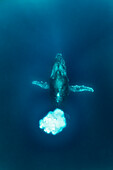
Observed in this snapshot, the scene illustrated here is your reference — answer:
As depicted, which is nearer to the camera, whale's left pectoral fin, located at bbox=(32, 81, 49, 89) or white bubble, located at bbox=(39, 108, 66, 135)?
white bubble, located at bbox=(39, 108, 66, 135)

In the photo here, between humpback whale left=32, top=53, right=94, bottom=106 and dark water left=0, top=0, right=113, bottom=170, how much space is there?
71 centimetres

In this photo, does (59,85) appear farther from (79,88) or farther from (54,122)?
(54,122)

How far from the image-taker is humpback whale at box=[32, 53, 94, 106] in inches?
1129

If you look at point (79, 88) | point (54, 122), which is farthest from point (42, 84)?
point (54, 122)

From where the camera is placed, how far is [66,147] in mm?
28328

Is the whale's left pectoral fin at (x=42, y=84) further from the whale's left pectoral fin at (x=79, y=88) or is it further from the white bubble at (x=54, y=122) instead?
the white bubble at (x=54, y=122)

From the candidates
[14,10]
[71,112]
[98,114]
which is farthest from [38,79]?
[14,10]

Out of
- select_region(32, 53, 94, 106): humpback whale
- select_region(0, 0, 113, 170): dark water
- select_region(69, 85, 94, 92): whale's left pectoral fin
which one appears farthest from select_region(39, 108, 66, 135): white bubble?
select_region(69, 85, 94, 92): whale's left pectoral fin

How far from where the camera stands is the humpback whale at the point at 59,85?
28.7m

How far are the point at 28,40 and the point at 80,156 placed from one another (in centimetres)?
1395

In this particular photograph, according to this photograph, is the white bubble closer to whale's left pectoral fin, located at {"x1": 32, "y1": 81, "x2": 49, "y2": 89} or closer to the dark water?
the dark water

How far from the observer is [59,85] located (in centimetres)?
2862

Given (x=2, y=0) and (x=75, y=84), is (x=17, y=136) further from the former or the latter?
(x=2, y=0)

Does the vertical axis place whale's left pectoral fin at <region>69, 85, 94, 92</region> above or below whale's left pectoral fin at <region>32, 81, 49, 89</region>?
below
